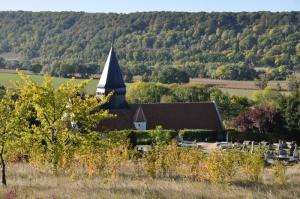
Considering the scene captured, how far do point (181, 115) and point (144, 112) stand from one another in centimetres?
376

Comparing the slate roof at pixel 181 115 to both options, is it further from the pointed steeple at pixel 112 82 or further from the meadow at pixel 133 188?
the meadow at pixel 133 188

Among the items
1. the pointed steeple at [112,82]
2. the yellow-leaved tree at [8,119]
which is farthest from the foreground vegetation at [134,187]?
the pointed steeple at [112,82]

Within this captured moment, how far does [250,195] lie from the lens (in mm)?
14727

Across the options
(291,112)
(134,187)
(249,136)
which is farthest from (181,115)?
(134,187)

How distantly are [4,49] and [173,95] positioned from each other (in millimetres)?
85649

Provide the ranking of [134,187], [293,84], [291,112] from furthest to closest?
[293,84] < [291,112] < [134,187]

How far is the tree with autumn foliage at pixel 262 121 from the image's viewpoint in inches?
2010

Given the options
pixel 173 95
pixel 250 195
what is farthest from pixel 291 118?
pixel 250 195

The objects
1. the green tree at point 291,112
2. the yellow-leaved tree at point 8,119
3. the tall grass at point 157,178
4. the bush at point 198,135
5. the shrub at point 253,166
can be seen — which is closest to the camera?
Result: the tall grass at point 157,178

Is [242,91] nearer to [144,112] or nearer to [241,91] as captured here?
[241,91]

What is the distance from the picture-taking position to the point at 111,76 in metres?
51.6

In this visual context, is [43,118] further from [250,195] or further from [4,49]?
[4,49]

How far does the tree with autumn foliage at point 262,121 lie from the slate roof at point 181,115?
107 inches

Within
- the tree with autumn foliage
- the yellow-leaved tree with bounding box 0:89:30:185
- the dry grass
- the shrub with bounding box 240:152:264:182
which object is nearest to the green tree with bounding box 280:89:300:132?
the tree with autumn foliage
